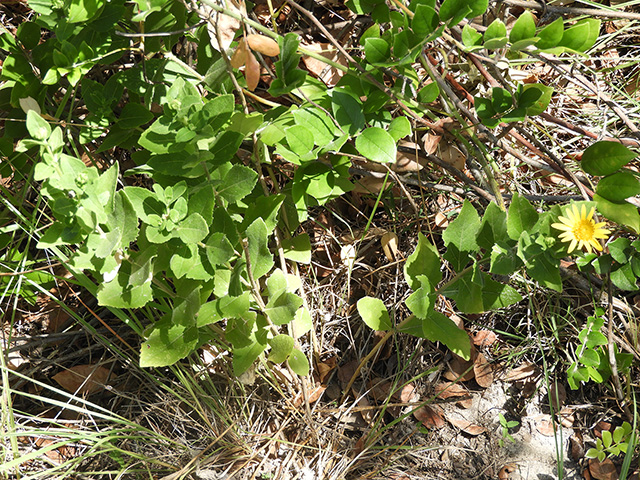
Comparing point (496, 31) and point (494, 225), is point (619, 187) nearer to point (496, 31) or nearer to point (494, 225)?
point (494, 225)

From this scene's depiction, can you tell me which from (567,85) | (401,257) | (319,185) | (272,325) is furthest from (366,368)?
(567,85)

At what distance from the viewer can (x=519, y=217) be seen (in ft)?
3.98

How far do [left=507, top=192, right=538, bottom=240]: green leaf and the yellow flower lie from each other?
0.06 metres

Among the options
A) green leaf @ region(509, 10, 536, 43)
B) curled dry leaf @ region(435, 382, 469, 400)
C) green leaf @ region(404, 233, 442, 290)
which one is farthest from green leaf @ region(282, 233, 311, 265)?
green leaf @ region(509, 10, 536, 43)

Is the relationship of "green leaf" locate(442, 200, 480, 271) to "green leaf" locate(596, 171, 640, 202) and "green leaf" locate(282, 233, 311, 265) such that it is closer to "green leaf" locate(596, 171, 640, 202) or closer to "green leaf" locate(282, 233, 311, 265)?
"green leaf" locate(596, 171, 640, 202)

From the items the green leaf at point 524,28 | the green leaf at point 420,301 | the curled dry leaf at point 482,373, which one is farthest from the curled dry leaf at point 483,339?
the green leaf at point 524,28

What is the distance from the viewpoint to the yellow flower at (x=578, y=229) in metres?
1.14

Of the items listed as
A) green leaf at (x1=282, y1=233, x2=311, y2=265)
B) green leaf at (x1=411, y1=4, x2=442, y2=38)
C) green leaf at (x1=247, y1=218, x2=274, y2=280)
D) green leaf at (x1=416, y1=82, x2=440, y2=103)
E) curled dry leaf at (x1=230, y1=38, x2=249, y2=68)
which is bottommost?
green leaf at (x1=282, y1=233, x2=311, y2=265)

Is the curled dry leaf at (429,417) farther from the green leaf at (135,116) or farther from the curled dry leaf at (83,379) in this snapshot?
the green leaf at (135,116)

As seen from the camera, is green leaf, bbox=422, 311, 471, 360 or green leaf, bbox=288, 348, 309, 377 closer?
green leaf, bbox=422, 311, 471, 360

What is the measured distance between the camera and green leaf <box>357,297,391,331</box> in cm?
149

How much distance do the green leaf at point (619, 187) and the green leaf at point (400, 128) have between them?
0.52 metres

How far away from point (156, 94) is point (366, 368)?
1115 millimetres

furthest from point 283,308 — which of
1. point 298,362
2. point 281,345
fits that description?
point 298,362
